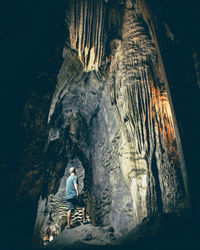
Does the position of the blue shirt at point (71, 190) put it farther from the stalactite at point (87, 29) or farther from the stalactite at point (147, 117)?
the stalactite at point (87, 29)

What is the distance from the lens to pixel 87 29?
12.6 feet

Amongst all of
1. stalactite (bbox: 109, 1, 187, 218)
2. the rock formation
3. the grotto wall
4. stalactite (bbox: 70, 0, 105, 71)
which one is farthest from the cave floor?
stalactite (bbox: 70, 0, 105, 71)

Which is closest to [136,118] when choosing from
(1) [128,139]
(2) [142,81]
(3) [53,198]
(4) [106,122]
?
(1) [128,139]

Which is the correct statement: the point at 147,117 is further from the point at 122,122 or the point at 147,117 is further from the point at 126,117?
the point at 122,122

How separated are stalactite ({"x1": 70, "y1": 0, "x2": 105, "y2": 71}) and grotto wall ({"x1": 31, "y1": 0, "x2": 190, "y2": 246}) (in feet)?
0.05

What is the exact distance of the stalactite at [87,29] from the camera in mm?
3730

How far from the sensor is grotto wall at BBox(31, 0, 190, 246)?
3.35m

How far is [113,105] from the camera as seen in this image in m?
4.34

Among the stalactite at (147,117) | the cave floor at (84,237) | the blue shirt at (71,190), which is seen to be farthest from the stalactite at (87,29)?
the cave floor at (84,237)

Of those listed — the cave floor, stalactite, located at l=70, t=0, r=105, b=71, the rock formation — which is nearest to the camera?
the rock formation

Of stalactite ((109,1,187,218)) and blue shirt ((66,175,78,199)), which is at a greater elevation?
stalactite ((109,1,187,218))

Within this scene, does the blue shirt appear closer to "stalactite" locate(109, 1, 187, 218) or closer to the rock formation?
the rock formation

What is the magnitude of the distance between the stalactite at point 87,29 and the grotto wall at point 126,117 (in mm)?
16

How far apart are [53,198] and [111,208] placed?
12.3 feet
